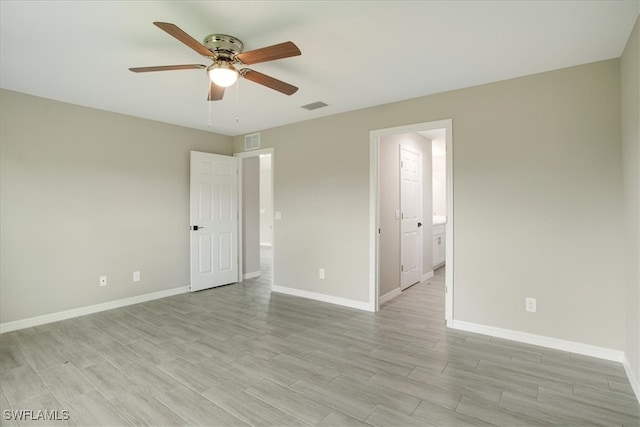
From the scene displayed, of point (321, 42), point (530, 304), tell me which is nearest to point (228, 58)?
point (321, 42)

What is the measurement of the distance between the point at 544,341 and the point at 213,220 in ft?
14.9

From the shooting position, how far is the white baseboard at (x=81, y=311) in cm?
332

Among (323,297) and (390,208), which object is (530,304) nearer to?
(390,208)

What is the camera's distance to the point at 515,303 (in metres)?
3.02

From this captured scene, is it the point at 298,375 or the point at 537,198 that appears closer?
the point at 298,375

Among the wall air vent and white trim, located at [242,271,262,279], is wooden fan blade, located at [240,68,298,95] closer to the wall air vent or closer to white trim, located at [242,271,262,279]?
the wall air vent

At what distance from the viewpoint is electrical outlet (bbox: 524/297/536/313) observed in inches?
115

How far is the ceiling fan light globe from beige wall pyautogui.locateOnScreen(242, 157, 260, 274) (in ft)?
11.1

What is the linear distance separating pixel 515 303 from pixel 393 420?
187 cm

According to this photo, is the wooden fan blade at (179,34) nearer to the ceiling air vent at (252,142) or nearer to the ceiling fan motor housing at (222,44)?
the ceiling fan motor housing at (222,44)

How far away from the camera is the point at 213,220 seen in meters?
5.07

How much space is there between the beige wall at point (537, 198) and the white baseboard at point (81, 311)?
2.93m

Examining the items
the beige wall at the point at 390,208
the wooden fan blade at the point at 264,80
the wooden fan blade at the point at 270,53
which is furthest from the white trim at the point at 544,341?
the wooden fan blade at the point at 270,53

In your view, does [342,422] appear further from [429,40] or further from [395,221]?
[395,221]
